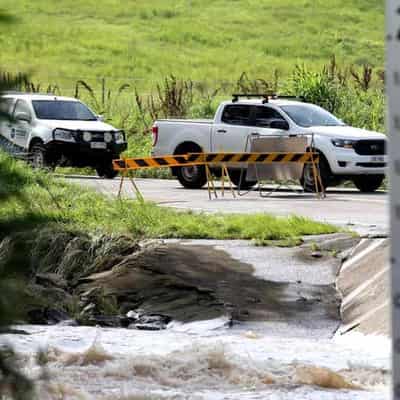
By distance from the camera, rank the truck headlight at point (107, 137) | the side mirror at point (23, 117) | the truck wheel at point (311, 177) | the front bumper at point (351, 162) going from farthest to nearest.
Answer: the truck headlight at point (107, 137) → the front bumper at point (351, 162) → the truck wheel at point (311, 177) → the side mirror at point (23, 117)

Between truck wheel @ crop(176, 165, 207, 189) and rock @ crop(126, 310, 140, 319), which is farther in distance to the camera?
truck wheel @ crop(176, 165, 207, 189)

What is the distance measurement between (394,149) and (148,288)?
9352 millimetres

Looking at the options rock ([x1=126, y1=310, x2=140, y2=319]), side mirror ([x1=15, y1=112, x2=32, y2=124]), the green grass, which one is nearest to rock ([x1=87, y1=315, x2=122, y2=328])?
rock ([x1=126, y1=310, x2=140, y2=319])

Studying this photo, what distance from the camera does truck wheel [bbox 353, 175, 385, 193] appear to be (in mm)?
24703

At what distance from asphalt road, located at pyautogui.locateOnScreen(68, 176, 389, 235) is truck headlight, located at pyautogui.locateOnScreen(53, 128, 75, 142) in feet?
6.11

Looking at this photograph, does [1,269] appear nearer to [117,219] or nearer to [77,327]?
[77,327]

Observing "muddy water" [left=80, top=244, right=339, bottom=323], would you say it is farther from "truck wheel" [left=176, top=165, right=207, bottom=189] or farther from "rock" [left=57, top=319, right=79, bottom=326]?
"truck wheel" [left=176, top=165, right=207, bottom=189]

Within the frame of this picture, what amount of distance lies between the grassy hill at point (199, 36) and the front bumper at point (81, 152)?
1175 inches

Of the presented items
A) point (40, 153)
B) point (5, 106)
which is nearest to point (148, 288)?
point (5, 106)

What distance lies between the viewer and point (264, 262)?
13.9 metres

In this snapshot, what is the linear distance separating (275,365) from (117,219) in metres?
7.37

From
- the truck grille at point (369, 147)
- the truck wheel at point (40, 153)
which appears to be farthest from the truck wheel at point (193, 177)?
the truck grille at point (369, 147)

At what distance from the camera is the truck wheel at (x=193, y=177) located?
2523 centimetres

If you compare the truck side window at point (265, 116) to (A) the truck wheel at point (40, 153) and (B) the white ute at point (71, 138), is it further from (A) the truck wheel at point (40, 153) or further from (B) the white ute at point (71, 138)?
(A) the truck wheel at point (40, 153)
